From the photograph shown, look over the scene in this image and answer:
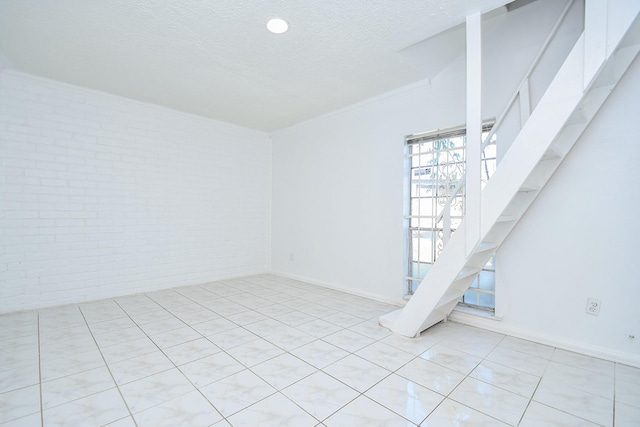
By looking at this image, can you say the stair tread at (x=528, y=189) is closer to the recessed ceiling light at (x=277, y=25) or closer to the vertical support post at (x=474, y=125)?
the vertical support post at (x=474, y=125)

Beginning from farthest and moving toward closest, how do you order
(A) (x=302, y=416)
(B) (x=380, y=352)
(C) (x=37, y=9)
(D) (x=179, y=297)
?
(D) (x=179, y=297), (B) (x=380, y=352), (C) (x=37, y=9), (A) (x=302, y=416)

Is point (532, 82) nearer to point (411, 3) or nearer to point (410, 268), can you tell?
point (411, 3)

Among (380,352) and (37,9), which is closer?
(37,9)

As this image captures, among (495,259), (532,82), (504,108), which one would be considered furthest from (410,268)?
(532,82)

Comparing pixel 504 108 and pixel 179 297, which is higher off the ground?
pixel 504 108

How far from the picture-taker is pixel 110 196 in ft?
12.5

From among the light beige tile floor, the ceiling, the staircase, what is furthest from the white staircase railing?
the light beige tile floor

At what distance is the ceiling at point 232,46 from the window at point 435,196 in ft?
2.61

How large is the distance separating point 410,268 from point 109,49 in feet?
12.6

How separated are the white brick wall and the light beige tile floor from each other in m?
0.61

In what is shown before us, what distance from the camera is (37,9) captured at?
220cm

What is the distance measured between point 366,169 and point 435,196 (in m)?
0.99

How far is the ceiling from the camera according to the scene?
2.16 meters

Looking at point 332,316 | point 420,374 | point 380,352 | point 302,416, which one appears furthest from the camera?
point 332,316
